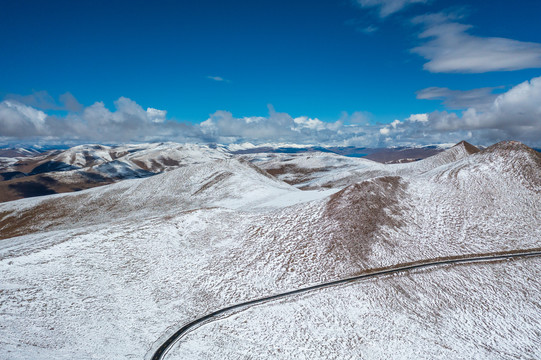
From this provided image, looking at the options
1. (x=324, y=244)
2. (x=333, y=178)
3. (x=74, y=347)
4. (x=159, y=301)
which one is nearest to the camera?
(x=74, y=347)

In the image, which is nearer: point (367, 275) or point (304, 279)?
point (304, 279)

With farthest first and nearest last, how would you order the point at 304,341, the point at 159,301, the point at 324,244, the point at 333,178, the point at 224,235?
the point at 333,178, the point at 224,235, the point at 324,244, the point at 159,301, the point at 304,341

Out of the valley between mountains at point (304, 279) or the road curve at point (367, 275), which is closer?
the road curve at point (367, 275)

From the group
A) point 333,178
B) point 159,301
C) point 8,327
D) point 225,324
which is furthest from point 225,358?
point 333,178

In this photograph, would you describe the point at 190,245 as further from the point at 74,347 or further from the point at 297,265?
the point at 74,347
